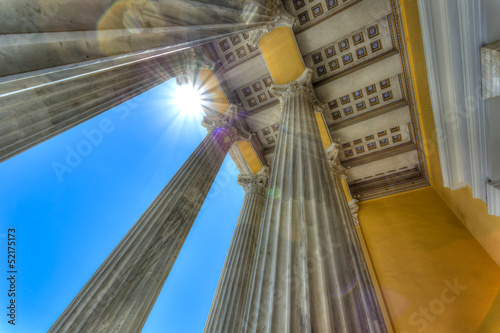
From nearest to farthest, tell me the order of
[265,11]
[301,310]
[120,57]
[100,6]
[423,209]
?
[301,310]
[100,6]
[120,57]
[265,11]
[423,209]

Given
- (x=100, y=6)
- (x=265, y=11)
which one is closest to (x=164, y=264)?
(x=100, y=6)

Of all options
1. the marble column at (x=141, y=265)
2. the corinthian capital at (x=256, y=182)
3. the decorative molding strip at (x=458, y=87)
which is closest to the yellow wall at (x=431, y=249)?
the decorative molding strip at (x=458, y=87)

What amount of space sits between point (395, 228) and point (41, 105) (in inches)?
428

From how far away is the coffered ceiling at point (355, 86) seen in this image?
27.6ft

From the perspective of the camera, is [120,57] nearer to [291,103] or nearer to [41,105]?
[41,105]

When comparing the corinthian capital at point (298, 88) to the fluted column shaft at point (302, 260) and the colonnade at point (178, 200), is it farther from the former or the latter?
the fluted column shaft at point (302, 260)

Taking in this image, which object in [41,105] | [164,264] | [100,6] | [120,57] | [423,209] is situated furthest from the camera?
[423,209]

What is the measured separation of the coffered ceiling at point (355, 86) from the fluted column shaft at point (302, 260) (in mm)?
6129

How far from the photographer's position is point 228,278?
23.9 feet

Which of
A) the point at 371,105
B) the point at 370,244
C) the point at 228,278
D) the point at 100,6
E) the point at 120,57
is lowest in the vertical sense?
the point at 370,244

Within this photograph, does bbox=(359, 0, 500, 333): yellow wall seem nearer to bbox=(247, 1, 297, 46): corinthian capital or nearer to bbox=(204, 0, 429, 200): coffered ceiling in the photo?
bbox=(204, 0, 429, 200): coffered ceiling

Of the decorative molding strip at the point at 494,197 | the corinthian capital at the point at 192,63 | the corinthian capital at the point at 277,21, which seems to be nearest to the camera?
the decorative molding strip at the point at 494,197

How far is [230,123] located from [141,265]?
20.2ft

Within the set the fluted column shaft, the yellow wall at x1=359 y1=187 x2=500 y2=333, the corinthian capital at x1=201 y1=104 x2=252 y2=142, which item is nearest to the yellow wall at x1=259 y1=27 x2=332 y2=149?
the corinthian capital at x1=201 y1=104 x2=252 y2=142
